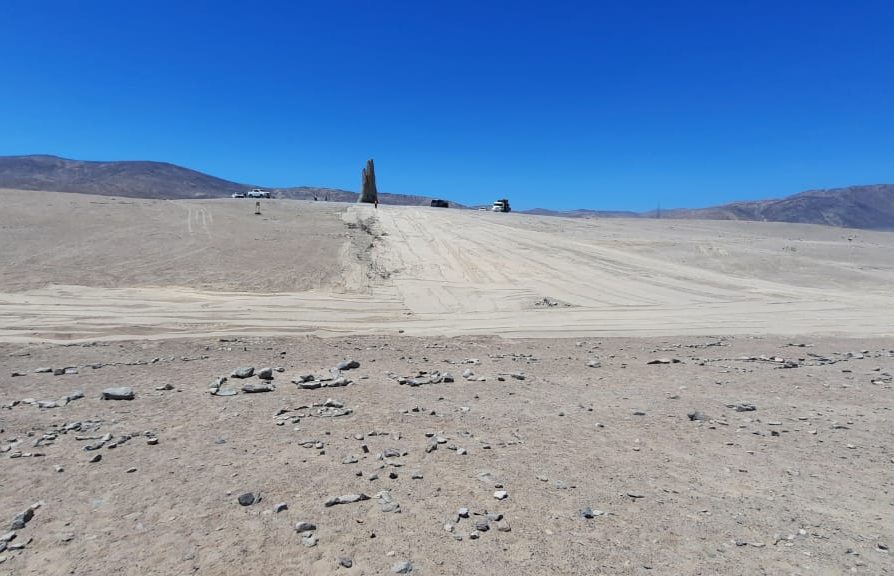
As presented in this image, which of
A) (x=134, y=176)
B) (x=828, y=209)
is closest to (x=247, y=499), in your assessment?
(x=828, y=209)

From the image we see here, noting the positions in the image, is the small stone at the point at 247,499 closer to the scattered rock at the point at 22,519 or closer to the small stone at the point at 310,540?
the small stone at the point at 310,540

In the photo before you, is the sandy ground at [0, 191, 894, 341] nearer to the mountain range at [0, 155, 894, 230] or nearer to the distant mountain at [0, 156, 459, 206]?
the mountain range at [0, 155, 894, 230]

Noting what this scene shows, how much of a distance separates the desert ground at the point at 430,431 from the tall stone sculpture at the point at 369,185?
37.8 meters

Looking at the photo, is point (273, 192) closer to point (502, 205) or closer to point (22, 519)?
point (502, 205)

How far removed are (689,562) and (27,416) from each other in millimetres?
6217

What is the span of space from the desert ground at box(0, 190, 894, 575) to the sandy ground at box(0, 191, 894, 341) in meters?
0.15

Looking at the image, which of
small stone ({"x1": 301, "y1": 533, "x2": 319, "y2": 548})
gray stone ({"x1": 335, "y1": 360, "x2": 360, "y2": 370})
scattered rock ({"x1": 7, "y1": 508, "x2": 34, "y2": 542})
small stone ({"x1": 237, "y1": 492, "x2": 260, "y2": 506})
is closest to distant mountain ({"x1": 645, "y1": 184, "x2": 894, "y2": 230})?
gray stone ({"x1": 335, "y1": 360, "x2": 360, "y2": 370})

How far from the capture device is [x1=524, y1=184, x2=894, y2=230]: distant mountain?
324 ft

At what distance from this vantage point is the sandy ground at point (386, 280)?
11.1 metres

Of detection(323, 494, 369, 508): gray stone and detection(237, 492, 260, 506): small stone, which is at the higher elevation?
detection(237, 492, 260, 506): small stone

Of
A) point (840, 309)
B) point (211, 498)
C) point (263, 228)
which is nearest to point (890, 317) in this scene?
point (840, 309)

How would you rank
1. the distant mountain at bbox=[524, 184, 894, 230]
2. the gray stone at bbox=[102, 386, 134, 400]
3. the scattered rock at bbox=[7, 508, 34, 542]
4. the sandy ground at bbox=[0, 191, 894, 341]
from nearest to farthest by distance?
the scattered rock at bbox=[7, 508, 34, 542] < the gray stone at bbox=[102, 386, 134, 400] < the sandy ground at bbox=[0, 191, 894, 341] < the distant mountain at bbox=[524, 184, 894, 230]

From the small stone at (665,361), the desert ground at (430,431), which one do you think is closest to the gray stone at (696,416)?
the desert ground at (430,431)

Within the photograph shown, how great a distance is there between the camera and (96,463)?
14.7 feet
